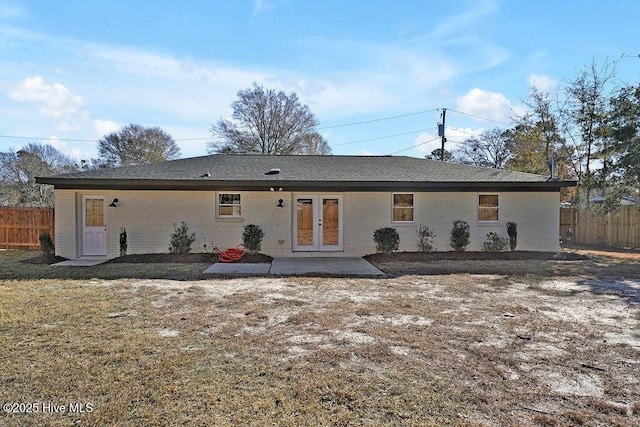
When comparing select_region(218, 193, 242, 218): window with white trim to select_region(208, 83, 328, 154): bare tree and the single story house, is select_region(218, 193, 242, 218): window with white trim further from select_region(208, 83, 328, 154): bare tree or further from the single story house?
select_region(208, 83, 328, 154): bare tree

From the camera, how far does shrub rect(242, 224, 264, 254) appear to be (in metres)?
11.7

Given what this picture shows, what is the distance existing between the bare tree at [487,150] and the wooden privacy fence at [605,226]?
725 inches

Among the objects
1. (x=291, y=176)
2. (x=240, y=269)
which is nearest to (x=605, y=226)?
(x=291, y=176)

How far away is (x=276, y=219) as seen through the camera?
1194 cm

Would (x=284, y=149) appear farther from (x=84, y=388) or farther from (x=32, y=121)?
(x=84, y=388)

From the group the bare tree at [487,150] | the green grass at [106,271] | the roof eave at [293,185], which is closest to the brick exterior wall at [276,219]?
the roof eave at [293,185]

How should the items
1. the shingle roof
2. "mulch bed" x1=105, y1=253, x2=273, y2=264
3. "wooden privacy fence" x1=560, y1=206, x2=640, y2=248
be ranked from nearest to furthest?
1. "mulch bed" x1=105, y1=253, x2=273, y2=264
2. the shingle roof
3. "wooden privacy fence" x1=560, y1=206, x2=640, y2=248

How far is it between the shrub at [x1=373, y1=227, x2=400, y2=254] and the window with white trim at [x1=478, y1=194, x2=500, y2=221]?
298 cm

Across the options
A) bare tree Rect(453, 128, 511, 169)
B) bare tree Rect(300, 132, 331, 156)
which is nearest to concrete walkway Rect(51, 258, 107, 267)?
bare tree Rect(300, 132, 331, 156)

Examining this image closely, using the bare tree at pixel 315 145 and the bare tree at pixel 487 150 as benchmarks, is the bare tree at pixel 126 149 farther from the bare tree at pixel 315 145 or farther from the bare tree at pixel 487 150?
the bare tree at pixel 487 150

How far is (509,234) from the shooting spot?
1246 centimetres

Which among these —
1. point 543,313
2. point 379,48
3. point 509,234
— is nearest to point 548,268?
point 509,234

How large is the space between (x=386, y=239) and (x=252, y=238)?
421cm

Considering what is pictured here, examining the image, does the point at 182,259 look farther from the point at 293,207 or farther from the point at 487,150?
the point at 487,150
